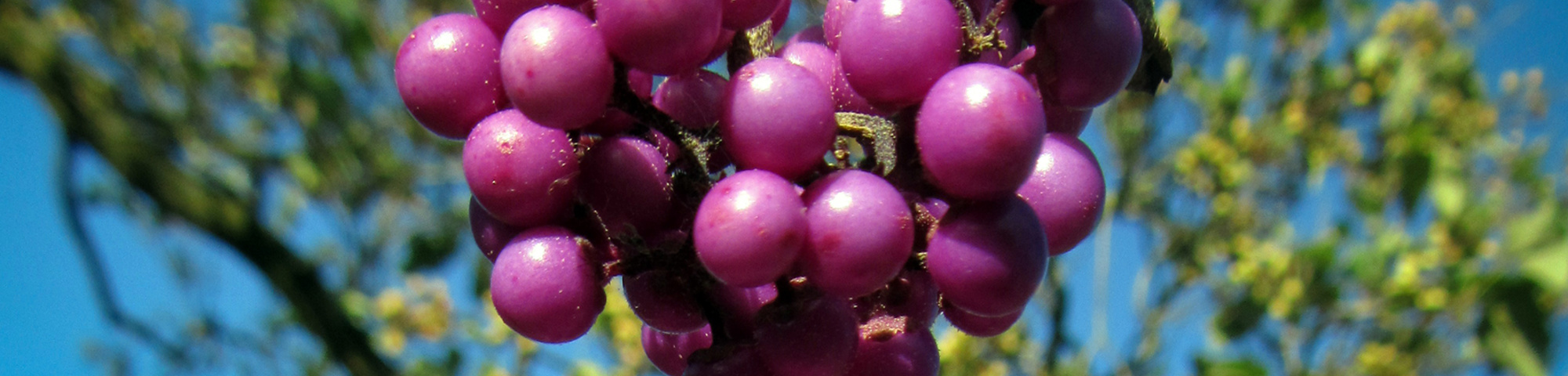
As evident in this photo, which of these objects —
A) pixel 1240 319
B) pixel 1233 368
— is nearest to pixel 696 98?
pixel 1233 368

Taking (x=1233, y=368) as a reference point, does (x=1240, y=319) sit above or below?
below

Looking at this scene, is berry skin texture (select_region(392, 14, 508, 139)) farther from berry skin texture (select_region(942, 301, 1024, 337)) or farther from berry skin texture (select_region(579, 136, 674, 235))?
berry skin texture (select_region(942, 301, 1024, 337))

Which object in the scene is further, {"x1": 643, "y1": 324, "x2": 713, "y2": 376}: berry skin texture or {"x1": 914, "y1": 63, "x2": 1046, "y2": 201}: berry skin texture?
{"x1": 643, "y1": 324, "x2": 713, "y2": 376}: berry skin texture

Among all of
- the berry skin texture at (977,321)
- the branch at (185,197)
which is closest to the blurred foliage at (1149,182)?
the branch at (185,197)

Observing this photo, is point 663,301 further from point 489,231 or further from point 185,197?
point 185,197

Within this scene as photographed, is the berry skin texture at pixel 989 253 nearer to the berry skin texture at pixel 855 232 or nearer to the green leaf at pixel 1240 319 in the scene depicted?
the berry skin texture at pixel 855 232

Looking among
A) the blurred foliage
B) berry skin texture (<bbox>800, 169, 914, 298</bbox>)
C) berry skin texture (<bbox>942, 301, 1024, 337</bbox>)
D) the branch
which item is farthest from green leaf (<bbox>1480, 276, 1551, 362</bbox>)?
the branch

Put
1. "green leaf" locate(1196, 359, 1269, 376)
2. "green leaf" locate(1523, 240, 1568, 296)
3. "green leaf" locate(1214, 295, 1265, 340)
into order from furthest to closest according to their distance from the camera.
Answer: "green leaf" locate(1214, 295, 1265, 340)
"green leaf" locate(1523, 240, 1568, 296)
"green leaf" locate(1196, 359, 1269, 376)

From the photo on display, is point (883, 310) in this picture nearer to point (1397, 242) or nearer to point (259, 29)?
point (1397, 242)
